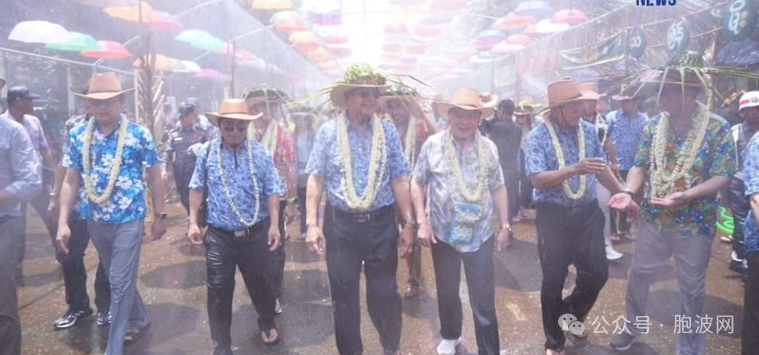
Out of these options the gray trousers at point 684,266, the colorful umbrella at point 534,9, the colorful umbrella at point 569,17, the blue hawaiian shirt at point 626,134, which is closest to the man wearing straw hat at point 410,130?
the gray trousers at point 684,266

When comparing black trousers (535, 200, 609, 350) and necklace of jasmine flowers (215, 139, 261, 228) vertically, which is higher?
necklace of jasmine flowers (215, 139, 261, 228)

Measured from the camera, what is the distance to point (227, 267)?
3.27 meters

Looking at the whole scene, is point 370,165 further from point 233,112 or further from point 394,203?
point 233,112

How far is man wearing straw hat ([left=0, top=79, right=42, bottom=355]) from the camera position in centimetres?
276

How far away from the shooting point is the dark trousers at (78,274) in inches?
155

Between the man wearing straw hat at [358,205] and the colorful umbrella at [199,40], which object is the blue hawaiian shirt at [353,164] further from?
the colorful umbrella at [199,40]

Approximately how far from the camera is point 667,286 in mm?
4680

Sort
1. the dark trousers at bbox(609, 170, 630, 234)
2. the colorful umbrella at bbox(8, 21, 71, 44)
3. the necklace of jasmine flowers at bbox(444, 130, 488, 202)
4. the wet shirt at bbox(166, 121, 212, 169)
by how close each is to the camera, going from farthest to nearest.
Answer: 1. the colorful umbrella at bbox(8, 21, 71, 44)
2. the dark trousers at bbox(609, 170, 630, 234)
3. the wet shirt at bbox(166, 121, 212, 169)
4. the necklace of jasmine flowers at bbox(444, 130, 488, 202)

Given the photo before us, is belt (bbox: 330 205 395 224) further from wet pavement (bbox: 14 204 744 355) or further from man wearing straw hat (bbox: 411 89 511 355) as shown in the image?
wet pavement (bbox: 14 204 744 355)

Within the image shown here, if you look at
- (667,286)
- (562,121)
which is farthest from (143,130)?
(667,286)

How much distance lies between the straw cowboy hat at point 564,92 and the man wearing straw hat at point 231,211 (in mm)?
1966

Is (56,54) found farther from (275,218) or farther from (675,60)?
(675,60)

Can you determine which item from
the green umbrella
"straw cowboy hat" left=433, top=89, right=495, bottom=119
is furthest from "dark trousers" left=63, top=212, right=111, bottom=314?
the green umbrella

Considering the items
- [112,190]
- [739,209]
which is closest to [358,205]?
[112,190]
